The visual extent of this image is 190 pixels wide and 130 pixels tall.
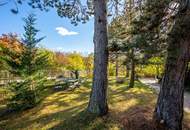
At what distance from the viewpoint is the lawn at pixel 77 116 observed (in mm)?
7417

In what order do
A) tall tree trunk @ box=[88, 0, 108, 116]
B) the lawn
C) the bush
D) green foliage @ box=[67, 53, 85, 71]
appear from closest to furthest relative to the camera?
the lawn
tall tree trunk @ box=[88, 0, 108, 116]
the bush
green foliage @ box=[67, 53, 85, 71]

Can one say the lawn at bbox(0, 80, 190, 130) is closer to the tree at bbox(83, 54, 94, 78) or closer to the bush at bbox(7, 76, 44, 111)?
the bush at bbox(7, 76, 44, 111)

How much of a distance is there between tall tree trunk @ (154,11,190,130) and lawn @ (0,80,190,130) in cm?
61

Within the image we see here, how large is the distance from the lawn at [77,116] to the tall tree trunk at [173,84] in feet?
1.99

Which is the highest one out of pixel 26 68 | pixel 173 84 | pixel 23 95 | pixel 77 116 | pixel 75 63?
pixel 75 63

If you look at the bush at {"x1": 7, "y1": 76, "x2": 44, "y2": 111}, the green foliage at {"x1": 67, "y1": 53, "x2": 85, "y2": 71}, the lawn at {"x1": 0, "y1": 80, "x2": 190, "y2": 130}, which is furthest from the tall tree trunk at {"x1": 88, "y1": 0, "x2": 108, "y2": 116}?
the green foliage at {"x1": 67, "y1": 53, "x2": 85, "y2": 71}

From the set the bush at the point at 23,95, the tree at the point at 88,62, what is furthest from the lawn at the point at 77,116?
the tree at the point at 88,62

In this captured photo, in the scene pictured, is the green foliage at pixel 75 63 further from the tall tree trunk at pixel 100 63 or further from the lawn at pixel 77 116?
the tall tree trunk at pixel 100 63

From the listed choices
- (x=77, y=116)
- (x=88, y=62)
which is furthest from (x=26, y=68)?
(x=88, y=62)

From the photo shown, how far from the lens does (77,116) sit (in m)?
8.24

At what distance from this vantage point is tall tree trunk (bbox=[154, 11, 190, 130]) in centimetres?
636

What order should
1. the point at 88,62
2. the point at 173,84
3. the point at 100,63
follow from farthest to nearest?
the point at 88,62 → the point at 100,63 → the point at 173,84

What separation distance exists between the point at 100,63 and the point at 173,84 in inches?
104

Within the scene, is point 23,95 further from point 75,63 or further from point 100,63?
point 75,63
